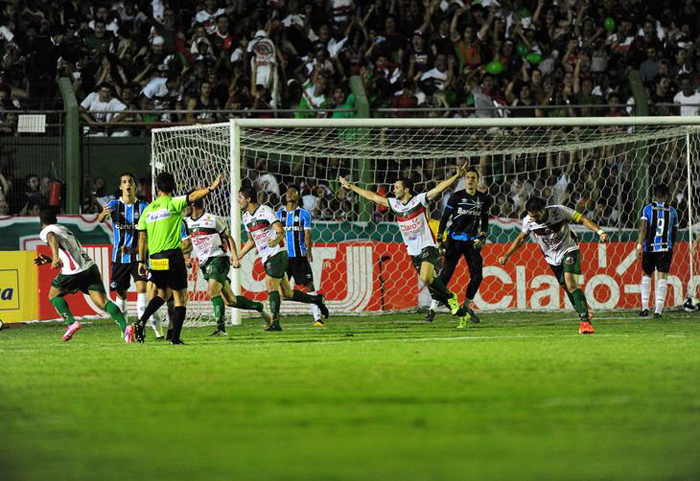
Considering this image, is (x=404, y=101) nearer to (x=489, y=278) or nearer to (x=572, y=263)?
(x=489, y=278)

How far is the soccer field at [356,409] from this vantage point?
5039 millimetres

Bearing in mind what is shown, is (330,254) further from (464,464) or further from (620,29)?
(464,464)

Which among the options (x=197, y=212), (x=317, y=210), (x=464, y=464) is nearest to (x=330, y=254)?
(x=317, y=210)

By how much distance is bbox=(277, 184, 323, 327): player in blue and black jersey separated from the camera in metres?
16.0

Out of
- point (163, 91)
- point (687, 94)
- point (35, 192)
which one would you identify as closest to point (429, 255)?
point (35, 192)

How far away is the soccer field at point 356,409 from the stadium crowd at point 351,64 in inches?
266

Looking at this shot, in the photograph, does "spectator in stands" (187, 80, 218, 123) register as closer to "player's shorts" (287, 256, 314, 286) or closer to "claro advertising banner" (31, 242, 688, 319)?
"claro advertising banner" (31, 242, 688, 319)

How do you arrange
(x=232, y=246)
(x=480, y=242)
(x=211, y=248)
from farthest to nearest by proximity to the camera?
(x=480, y=242)
(x=211, y=248)
(x=232, y=246)

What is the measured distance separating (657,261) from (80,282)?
845 centimetres

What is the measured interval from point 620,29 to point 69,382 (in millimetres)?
16823

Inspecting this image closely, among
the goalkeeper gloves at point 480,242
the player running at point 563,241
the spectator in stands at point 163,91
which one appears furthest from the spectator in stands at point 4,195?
the player running at point 563,241

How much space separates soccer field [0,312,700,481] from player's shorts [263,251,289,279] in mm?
2319

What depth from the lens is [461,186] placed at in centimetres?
1912

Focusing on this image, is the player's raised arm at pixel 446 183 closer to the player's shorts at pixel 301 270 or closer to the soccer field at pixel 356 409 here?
the soccer field at pixel 356 409
